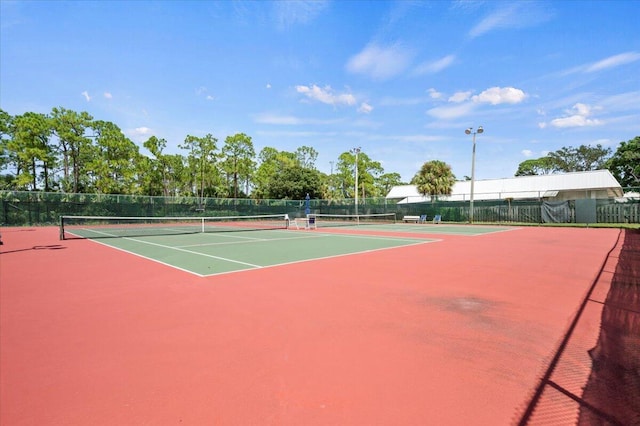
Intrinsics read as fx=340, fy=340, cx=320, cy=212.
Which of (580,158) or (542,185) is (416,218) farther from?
(580,158)

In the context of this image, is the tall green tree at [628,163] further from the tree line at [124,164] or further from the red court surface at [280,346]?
the red court surface at [280,346]

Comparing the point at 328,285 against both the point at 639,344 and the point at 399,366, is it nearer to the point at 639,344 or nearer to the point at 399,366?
the point at 399,366

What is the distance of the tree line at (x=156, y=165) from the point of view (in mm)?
36562

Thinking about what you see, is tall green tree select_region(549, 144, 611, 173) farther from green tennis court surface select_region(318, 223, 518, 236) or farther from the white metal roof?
green tennis court surface select_region(318, 223, 518, 236)

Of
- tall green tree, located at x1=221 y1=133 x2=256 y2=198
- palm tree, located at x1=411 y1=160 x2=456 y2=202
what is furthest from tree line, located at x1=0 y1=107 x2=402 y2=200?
palm tree, located at x1=411 y1=160 x2=456 y2=202

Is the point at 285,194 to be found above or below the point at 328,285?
above

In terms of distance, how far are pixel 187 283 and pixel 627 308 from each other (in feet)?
23.3

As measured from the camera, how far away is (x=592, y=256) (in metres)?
9.71

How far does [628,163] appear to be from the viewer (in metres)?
48.0

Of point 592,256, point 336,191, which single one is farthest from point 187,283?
point 336,191

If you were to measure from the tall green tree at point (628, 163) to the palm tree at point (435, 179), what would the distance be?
88.7ft

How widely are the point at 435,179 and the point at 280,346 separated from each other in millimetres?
39295

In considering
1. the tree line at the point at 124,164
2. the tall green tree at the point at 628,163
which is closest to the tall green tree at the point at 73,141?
the tree line at the point at 124,164

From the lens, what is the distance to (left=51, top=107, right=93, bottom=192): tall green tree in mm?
36594
